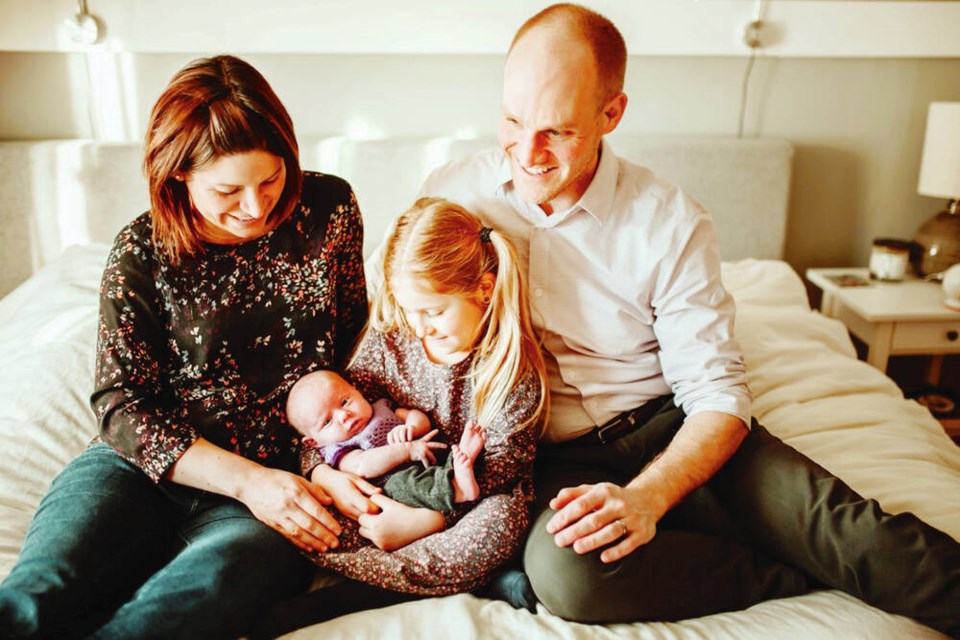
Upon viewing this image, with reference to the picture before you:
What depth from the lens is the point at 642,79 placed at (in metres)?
2.29

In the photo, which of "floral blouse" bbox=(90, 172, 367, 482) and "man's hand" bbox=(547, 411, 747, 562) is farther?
"floral blouse" bbox=(90, 172, 367, 482)

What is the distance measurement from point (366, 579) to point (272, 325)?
497mm

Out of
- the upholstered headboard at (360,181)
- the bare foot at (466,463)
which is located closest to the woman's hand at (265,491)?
the bare foot at (466,463)

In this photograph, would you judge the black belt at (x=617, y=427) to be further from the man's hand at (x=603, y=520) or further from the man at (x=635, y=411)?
the man's hand at (x=603, y=520)

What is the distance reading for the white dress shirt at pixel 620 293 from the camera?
4.43 feet

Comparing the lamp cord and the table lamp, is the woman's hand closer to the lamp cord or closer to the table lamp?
the lamp cord

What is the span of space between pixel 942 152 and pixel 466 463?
192 cm

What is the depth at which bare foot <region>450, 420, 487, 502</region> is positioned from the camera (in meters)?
1.18

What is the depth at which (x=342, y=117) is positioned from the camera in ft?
7.48

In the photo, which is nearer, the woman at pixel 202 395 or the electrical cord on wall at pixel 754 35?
the woman at pixel 202 395

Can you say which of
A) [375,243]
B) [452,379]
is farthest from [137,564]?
[375,243]

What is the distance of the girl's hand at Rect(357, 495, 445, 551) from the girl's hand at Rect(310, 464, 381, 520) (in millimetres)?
22

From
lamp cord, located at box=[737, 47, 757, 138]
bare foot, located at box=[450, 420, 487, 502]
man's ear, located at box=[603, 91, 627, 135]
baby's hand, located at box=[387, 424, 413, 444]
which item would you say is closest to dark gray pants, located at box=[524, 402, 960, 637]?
bare foot, located at box=[450, 420, 487, 502]

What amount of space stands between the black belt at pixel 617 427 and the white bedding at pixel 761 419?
332 mm
